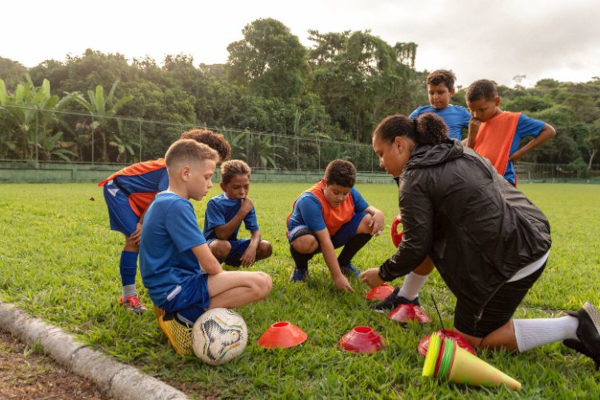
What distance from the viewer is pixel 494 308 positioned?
93.9 inches

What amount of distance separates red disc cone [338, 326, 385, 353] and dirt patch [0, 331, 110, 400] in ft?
4.28

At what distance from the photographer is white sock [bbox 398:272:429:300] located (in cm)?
317

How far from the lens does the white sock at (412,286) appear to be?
125 inches

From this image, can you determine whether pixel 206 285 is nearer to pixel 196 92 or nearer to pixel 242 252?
pixel 242 252

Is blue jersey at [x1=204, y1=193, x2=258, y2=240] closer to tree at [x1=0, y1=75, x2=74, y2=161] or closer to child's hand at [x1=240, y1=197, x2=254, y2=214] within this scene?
child's hand at [x1=240, y1=197, x2=254, y2=214]

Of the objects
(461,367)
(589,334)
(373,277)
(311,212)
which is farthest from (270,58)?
(461,367)

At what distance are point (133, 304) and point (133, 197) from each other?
86cm

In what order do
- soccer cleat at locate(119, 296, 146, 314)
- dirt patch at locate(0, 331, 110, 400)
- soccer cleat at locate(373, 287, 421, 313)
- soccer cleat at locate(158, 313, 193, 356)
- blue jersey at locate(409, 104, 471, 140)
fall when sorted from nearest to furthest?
dirt patch at locate(0, 331, 110, 400) < soccer cleat at locate(158, 313, 193, 356) < soccer cleat at locate(119, 296, 146, 314) < soccer cleat at locate(373, 287, 421, 313) < blue jersey at locate(409, 104, 471, 140)

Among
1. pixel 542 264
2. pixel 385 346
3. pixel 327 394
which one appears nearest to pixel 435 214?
pixel 542 264

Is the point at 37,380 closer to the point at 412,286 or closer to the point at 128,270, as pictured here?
the point at 128,270

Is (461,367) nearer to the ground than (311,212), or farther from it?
nearer to the ground

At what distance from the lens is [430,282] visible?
416 centimetres

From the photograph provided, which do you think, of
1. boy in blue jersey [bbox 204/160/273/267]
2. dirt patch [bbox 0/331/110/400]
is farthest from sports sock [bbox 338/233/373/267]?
dirt patch [bbox 0/331/110/400]

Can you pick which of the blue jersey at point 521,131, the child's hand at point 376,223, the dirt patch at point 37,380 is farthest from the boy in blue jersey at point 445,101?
the dirt patch at point 37,380
